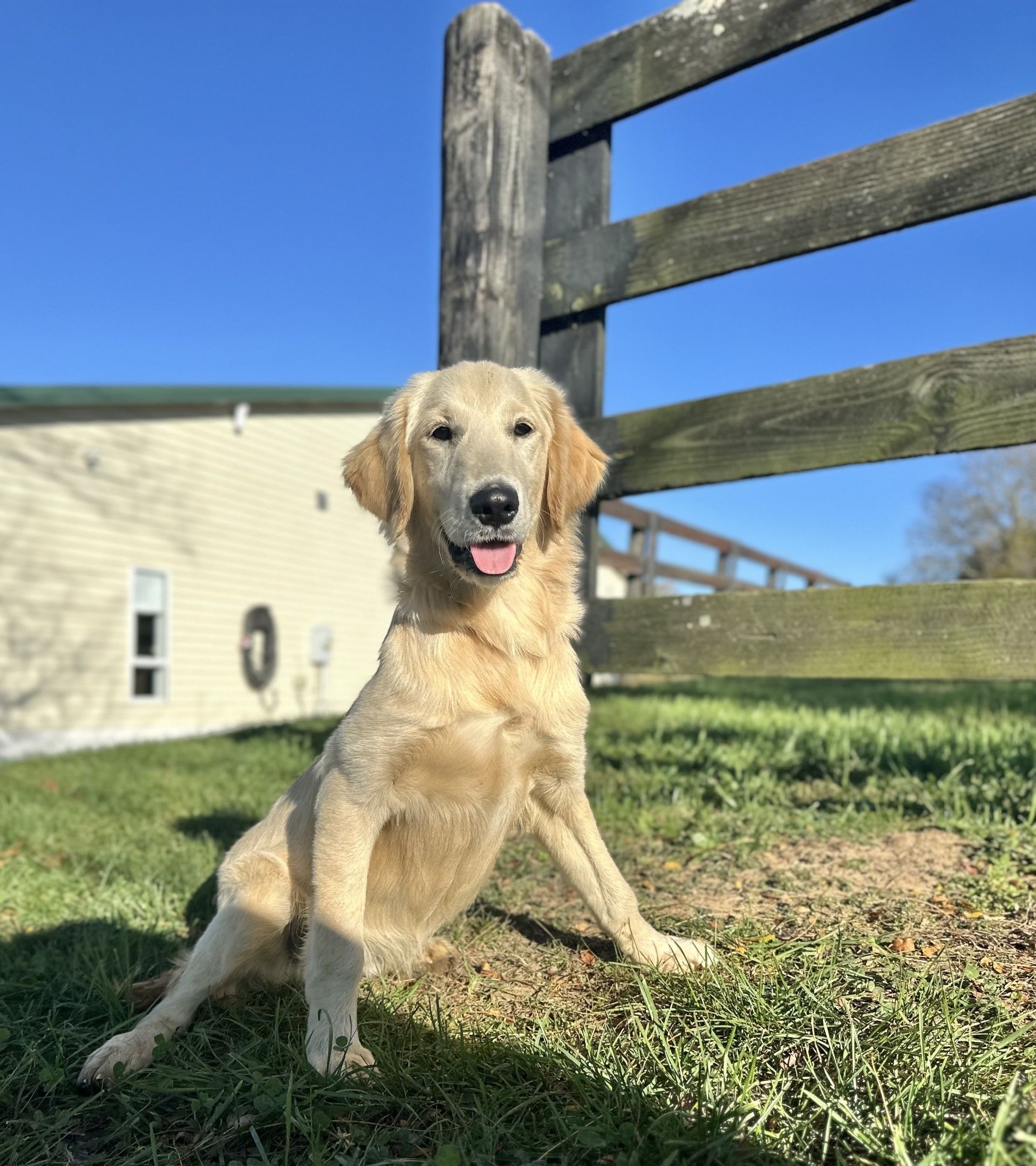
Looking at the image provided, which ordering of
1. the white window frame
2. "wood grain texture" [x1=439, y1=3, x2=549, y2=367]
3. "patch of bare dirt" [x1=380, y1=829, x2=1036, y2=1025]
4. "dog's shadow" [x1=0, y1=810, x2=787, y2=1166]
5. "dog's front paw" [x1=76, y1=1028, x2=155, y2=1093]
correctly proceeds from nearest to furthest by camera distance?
1. "dog's shadow" [x1=0, y1=810, x2=787, y2=1166]
2. "dog's front paw" [x1=76, y1=1028, x2=155, y2=1093]
3. "patch of bare dirt" [x1=380, y1=829, x2=1036, y2=1025]
4. "wood grain texture" [x1=439, y1=3, x2=549, y2=367]
5. the white window frame

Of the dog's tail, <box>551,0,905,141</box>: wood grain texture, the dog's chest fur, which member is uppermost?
<box>551,0,905,141</box>: wood grain texture

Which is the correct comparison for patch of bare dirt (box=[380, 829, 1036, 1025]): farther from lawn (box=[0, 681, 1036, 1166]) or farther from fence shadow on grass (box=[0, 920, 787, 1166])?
fence shadow on grass (box=[0, 920, 787, 1166])

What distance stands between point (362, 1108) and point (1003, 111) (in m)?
3.22

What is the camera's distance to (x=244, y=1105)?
6.06 feet

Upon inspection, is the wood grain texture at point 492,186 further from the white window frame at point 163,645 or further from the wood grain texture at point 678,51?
the white window frame at point 163,645

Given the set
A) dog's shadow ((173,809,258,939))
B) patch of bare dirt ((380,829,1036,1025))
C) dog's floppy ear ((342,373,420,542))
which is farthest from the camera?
dog's shadow ((173,809,258,939))

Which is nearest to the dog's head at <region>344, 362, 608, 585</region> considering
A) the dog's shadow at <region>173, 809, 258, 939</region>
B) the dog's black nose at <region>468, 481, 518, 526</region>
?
the dog's black nose at <region>468, 481, 518, 526</region>

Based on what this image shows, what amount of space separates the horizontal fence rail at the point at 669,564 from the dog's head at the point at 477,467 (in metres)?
A: 9.48

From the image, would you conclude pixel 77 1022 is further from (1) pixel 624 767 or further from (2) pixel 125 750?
(2) pixel 125 750

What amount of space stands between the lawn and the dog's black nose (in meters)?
1.21

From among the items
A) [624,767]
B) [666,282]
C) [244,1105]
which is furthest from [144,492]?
[244,1105]

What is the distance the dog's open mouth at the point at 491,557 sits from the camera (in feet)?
7.47

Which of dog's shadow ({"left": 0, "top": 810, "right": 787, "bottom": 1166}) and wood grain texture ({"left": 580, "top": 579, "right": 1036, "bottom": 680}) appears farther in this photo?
wood grain texture ({"left": 580, "top": 579, "right": 1036, "bottom": 680})

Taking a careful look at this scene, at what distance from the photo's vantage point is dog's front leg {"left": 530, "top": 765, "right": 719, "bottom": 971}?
231 centimetres
